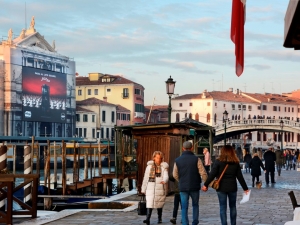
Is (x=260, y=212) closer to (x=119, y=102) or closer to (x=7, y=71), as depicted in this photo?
(x=7, y=71)

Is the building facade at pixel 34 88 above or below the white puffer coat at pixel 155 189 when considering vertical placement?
above

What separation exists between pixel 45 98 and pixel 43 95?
522 mm

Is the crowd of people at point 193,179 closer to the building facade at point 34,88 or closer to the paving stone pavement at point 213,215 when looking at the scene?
the paving stone pavement at point 213,215

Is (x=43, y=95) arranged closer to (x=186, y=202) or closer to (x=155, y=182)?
(x=155, y=182)

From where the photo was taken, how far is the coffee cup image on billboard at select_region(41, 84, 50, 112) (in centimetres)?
8344

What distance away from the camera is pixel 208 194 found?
55.4 ft

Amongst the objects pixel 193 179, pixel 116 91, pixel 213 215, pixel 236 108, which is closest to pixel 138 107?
pixel 116 91

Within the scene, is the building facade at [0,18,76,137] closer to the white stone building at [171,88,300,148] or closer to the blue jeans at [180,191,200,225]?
the white stone building at [171,88,300,148]

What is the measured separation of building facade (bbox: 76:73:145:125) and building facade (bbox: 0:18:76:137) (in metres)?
11.2

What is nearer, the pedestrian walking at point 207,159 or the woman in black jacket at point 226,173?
the woman in black jacket at point 226,173

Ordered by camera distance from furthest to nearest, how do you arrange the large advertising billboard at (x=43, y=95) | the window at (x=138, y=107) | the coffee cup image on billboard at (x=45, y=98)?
the window at (x=138, y=107)
the coffee cup image on billboard at (x=45, y=98)
the large advertising billboard at (x=43, y=95)

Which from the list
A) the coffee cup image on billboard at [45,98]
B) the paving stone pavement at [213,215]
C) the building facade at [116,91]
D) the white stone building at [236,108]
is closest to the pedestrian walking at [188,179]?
the paving stone pavement at [213,215]

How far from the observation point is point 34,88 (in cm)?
8219

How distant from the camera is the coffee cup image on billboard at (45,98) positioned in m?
83.4
